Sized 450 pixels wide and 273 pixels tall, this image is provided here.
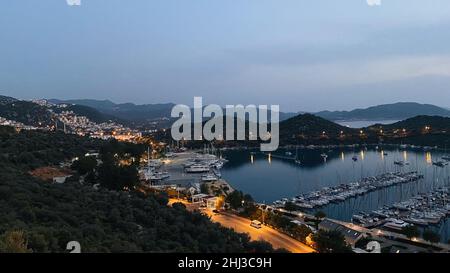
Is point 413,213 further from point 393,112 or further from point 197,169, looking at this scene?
point 393,112

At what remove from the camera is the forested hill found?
572cm

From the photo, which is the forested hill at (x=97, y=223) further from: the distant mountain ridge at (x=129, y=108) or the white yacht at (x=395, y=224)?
the distant mountain ridge at (x=129, y=108)

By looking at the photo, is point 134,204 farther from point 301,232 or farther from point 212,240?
point 301,232

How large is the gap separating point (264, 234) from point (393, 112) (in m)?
145

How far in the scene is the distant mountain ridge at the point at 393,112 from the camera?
140 meters

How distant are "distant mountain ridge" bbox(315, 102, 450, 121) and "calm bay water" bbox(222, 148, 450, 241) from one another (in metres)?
97.1

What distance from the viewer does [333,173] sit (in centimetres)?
3569

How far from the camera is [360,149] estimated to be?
2148 inches

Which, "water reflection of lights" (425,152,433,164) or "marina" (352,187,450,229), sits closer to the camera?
"marina" (352,187,450,229)

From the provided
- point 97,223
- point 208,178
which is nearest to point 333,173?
point 208,178

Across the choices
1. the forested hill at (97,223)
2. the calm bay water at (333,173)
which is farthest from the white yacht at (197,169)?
the forested hill at (97,223)

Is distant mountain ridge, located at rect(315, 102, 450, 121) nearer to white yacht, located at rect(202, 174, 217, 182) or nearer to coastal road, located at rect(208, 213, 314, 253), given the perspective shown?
white yacht, located at rect(202, 174, 217, 182)

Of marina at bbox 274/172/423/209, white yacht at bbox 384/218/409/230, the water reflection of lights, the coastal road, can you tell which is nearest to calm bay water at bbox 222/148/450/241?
the water reflection of lights
